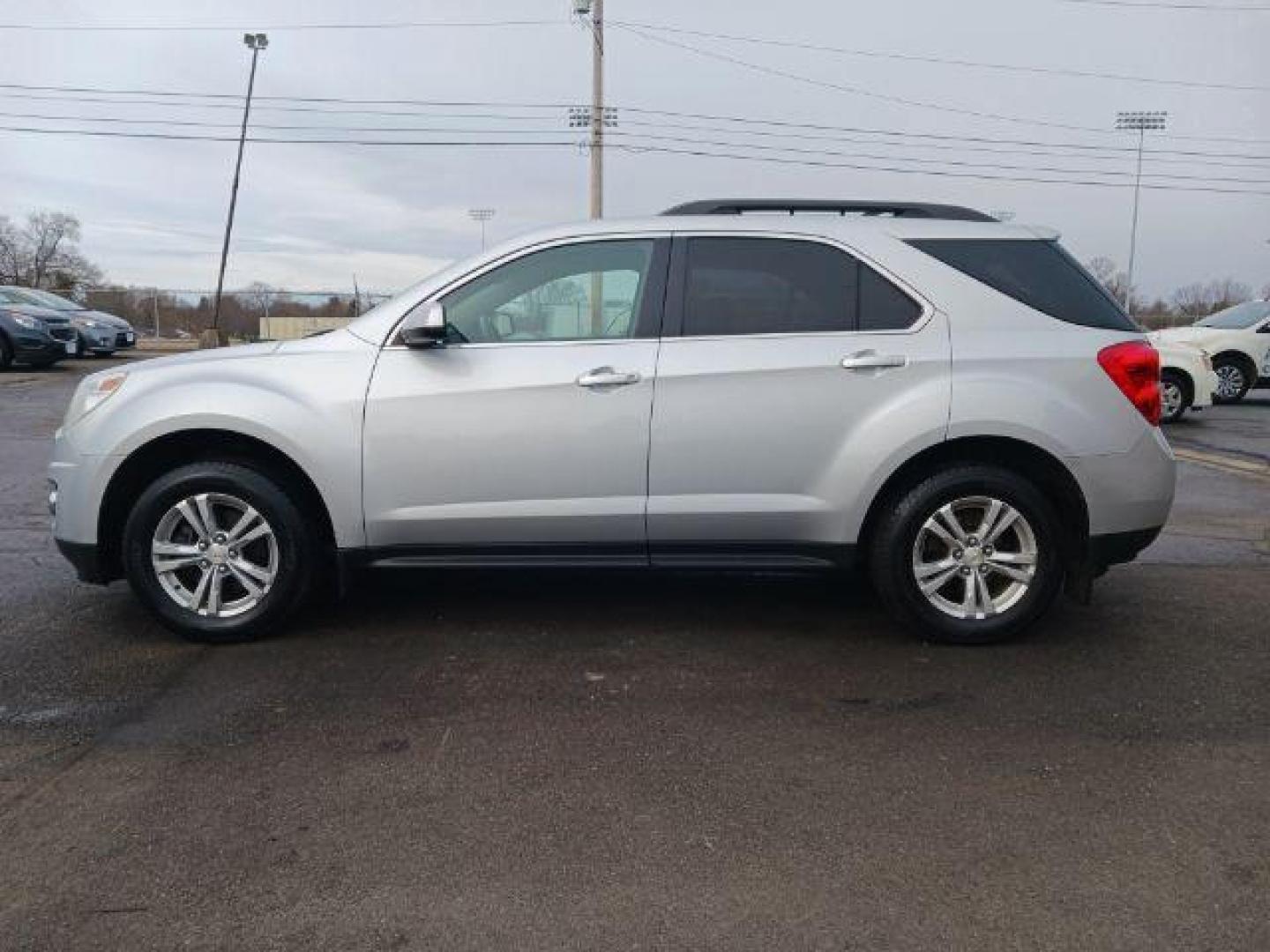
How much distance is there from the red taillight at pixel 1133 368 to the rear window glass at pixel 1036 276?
14 centimetres

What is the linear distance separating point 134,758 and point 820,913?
2218 mm

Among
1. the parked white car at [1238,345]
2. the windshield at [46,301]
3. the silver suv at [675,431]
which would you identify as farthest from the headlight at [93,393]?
the windshield at [46,301]

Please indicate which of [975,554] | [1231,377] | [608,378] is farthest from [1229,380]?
[608,378]

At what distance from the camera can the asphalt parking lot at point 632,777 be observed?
2385 millimetres

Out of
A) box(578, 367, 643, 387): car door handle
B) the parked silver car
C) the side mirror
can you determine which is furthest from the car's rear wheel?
the parked silver car

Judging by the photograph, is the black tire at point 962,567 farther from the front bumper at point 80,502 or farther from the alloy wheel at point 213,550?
the front bumper at point 80,502

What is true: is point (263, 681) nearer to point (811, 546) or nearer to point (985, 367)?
point (811, 546)

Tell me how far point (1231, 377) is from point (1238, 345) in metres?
0.57

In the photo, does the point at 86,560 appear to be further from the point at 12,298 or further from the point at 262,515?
the point at 12,298

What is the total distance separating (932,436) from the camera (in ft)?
13.4

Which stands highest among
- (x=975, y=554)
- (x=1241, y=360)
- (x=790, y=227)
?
(x=790, y=227)

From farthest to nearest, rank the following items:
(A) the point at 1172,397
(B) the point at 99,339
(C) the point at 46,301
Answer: (B) the point at 99,339
(C) the point at 46,301
(A) the point at 1172,397

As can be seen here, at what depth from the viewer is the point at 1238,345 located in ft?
52.0

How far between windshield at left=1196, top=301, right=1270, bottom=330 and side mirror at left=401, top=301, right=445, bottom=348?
16.0m
